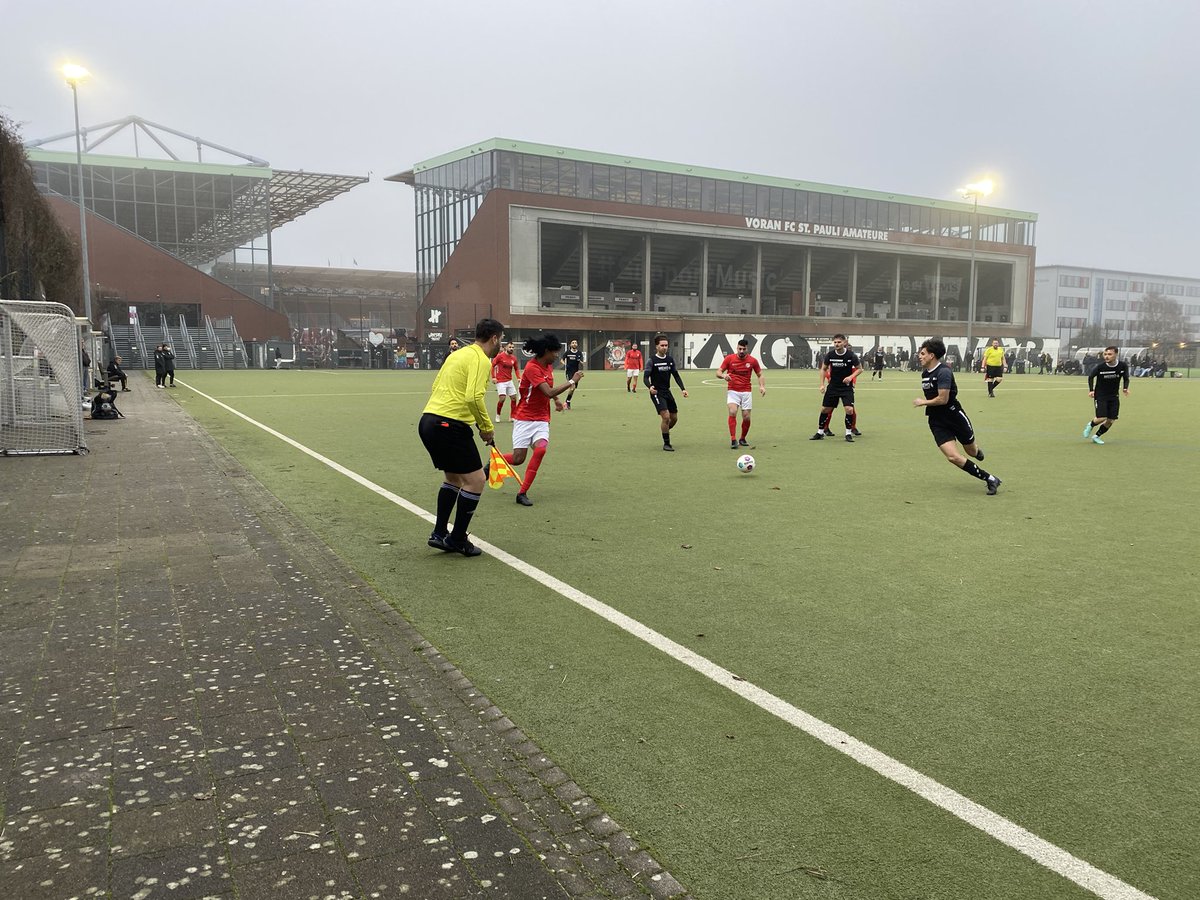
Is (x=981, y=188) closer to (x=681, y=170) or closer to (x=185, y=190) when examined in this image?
(x=681, y=170)

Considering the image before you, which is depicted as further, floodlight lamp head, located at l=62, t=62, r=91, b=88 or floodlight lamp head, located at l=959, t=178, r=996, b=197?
floodlight lamp head, located at l=959, t=178, r=996, b=197

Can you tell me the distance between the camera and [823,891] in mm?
→ 2672

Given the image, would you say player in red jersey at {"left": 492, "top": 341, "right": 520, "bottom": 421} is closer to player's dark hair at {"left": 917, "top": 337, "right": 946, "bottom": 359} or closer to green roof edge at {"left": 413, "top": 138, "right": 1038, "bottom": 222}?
player's dark hair at {"left": 917, "top": 337, "right": 946, "bottom": 359}

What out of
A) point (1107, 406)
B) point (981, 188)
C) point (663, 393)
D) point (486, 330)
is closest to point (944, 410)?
point (663, 393)

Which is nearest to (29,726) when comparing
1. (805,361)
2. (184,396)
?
(184,396)

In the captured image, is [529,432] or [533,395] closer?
[533,395]

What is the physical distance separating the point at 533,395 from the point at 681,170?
5937 cm

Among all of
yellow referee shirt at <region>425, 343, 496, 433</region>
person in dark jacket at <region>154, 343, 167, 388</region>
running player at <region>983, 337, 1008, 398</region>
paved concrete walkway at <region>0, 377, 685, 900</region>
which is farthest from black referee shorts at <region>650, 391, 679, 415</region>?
person in dark jacket at <region>154, 343, 167, 388</region>

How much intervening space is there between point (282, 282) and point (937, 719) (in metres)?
85.4

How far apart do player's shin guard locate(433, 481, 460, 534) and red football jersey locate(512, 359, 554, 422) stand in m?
2.39

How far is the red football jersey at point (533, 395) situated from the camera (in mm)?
9281

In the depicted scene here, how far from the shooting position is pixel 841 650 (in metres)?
4.80

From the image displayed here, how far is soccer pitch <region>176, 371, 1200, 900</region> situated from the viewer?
297cm

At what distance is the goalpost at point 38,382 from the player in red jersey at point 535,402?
776cm
